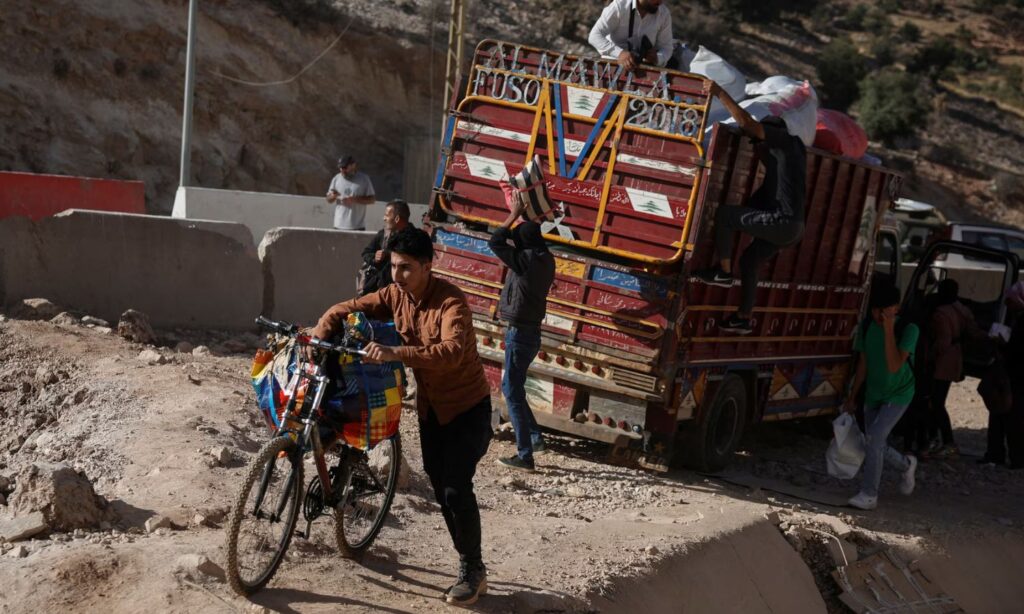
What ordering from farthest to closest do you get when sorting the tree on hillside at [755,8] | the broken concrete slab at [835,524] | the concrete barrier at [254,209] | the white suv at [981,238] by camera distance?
the tree on hillside at [755,8], the white suv at [981,238], the concrete barrier at [254,209], the broken concrete slab at [835,524]

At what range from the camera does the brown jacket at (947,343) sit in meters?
11.6

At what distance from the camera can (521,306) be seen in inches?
332

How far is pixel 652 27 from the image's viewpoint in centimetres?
988

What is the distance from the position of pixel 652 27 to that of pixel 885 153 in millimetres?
35458

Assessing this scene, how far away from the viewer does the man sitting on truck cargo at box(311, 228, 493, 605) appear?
5.14 metres

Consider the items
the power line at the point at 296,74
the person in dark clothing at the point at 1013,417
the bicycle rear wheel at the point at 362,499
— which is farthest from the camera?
the power line at the point at 296,74

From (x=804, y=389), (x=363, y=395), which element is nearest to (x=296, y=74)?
(x=804, y=389)

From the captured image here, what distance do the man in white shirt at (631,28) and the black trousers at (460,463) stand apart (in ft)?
16.8

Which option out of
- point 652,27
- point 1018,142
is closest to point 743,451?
point 652,27

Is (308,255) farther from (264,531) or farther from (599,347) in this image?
(264,531)

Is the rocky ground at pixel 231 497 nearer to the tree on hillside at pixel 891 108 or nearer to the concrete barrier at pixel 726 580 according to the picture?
the concrete barrier at pixel 726 580

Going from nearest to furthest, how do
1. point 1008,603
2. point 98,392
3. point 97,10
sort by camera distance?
point 98,392, point 1008,603, point 97,10

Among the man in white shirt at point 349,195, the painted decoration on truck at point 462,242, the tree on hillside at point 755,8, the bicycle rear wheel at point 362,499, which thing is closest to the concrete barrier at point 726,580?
the bicycle rear wheel at point 362,499

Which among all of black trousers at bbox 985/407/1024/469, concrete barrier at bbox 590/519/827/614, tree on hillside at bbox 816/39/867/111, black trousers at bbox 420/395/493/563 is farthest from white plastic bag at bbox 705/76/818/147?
tree on hillside at bbox 816/39/867/111
